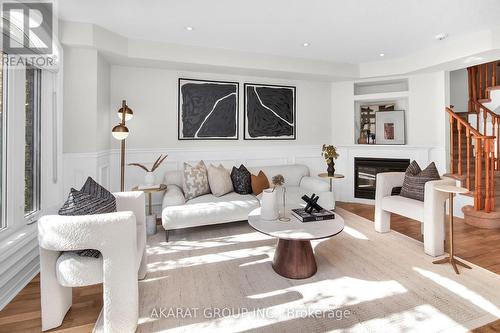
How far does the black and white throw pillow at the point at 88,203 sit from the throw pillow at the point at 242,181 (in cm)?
205

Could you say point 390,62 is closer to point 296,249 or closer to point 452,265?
point 452,265

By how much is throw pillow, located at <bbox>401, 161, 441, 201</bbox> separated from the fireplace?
1.58 m

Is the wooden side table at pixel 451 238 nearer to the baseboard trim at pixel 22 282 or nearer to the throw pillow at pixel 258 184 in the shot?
the throw pillow at pixel 258 184

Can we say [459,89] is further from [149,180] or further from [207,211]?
[149,180]

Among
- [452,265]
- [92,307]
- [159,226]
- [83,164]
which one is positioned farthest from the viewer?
[159,226]

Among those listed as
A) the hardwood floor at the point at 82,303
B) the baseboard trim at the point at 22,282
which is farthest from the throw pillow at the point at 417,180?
the baseboard trim at the point at 22,282

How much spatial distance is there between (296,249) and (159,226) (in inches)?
86.8

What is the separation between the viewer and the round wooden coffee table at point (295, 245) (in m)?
2.27

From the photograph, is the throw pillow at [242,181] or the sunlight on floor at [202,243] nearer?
the sunlight on floor at [202,243]

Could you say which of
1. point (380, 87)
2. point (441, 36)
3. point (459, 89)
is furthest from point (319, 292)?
point (459, 89)

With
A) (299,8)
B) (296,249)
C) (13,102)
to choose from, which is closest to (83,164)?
(13,102)

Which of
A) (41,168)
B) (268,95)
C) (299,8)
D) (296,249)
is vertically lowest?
(296,249)

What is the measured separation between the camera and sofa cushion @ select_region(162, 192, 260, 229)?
312cm

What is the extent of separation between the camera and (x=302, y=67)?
14.4 feet
